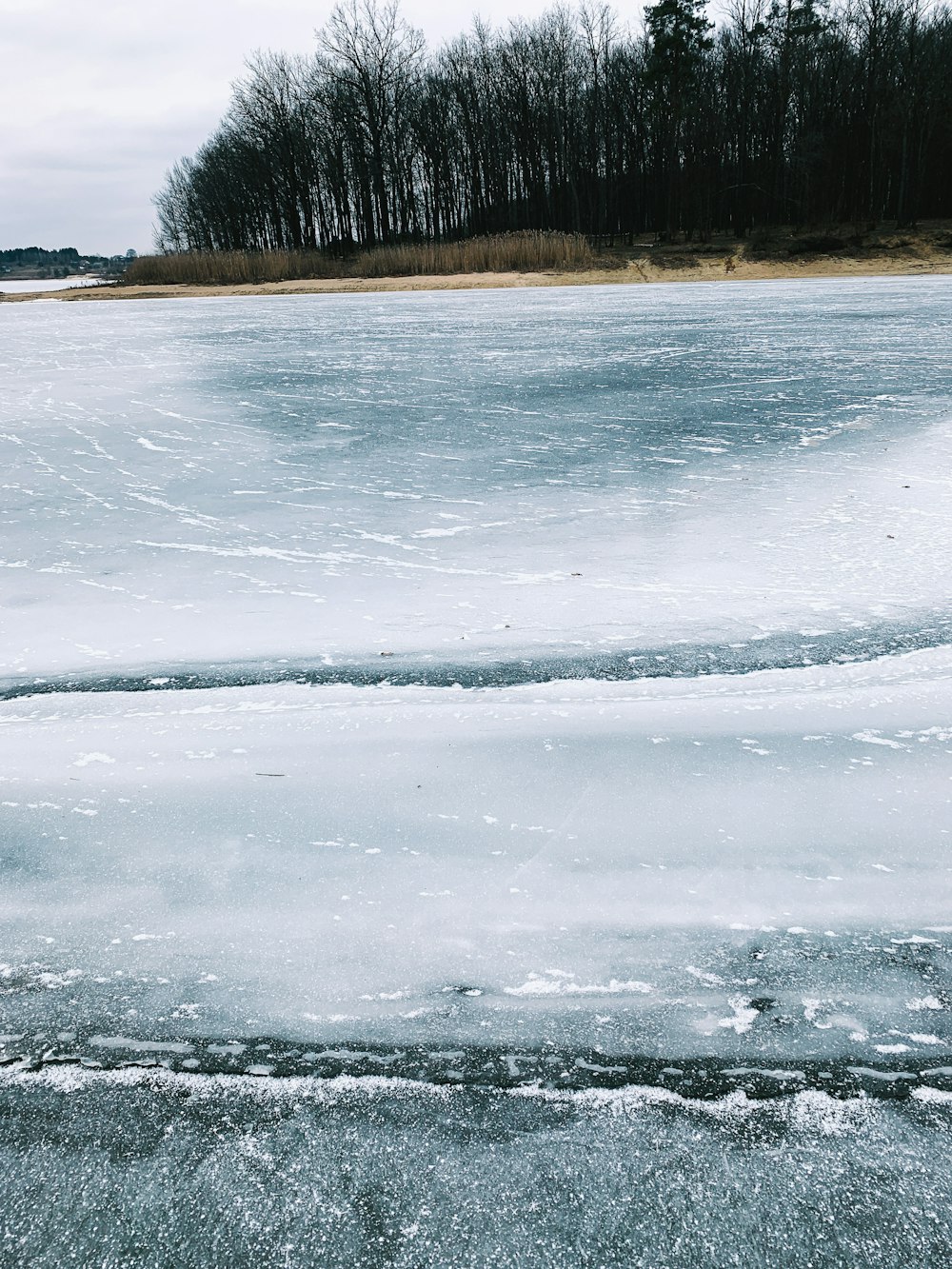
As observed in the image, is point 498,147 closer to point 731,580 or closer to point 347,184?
point 347,184

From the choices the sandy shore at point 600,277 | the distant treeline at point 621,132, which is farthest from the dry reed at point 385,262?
the distant treeline at point 621,132

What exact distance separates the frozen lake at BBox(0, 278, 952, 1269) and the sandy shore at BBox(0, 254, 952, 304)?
17006 mm

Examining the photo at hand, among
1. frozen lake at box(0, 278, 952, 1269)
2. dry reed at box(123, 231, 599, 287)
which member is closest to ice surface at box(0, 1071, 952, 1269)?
frozen lake at box(0, 278, 952, 1269)

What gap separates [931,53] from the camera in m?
32.3

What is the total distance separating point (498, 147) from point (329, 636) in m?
45.5

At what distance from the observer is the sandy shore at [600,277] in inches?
751

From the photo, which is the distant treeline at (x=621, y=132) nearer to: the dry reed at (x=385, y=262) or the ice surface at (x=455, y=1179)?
the dry reed at (x=385, y=262)

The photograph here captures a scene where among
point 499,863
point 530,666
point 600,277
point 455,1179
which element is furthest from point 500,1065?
point 600,277

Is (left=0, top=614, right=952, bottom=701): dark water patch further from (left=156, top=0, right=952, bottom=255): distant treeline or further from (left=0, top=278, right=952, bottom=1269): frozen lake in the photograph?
(left=156, top=0, right=952, bottom=255): distant treeline

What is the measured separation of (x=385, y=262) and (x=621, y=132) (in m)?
22.9

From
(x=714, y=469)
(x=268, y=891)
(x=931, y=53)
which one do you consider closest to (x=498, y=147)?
(x=931, y=53)

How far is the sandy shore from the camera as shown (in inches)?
751

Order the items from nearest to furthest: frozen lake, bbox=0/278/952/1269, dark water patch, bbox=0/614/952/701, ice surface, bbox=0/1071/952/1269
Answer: ice surface, bbox=0/1071/952/1269, frozen lake, bbox=0/278/952/1269, dark water patch, bbox=0/614/952/701

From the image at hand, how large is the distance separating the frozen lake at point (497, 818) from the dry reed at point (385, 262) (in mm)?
18140
